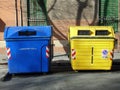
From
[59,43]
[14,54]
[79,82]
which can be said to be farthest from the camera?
[59,43]

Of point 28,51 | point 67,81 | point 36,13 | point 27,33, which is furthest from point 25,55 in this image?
point 36,13

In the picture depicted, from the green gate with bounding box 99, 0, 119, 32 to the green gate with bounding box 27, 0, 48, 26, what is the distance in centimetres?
250

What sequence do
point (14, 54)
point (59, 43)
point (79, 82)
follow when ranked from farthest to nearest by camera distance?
point (59, 43) → point (14, 54) → point (79, 82)

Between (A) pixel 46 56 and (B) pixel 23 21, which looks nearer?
(A) pixel 46 56

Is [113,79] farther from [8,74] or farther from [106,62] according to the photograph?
[8,74]

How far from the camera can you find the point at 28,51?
13508mm

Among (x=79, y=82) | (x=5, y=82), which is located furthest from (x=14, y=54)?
(x=79, y=82)

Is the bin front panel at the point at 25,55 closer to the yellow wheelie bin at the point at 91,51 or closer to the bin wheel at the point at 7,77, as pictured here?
the bin wheel at the point at 7,77

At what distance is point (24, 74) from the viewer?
544 inches

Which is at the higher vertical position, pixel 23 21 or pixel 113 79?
pixel 23 21

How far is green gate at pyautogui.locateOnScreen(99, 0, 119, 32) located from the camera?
1955 centimetres

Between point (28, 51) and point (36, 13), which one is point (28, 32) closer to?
point (28, 51)

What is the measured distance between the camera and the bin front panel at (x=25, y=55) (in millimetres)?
13492

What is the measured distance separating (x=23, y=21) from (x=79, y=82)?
7.79 m
